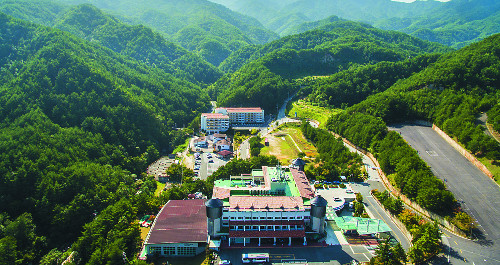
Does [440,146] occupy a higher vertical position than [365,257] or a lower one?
higher

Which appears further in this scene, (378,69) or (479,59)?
(378,69)

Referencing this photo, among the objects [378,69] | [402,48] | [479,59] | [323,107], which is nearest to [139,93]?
[323,107]

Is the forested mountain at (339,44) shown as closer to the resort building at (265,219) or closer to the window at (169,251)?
the resort building at (265,219)

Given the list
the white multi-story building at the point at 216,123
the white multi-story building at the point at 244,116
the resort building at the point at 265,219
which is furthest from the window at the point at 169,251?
the white multi-story building at the point at 244,116

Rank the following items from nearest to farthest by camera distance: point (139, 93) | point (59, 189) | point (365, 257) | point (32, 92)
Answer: point (365, 257), point (59, 189), point (32, 92), point (139, 93)

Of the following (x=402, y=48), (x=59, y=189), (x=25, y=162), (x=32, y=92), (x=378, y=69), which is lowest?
(x=59, y=189)

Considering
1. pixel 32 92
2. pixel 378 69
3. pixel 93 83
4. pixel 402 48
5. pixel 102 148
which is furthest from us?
pixel 402 48

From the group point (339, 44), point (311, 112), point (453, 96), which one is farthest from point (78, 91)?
point (339, 44)

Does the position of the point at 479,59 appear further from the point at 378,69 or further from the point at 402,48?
the point at 402,48

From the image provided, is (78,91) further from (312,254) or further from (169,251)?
(312,254)
